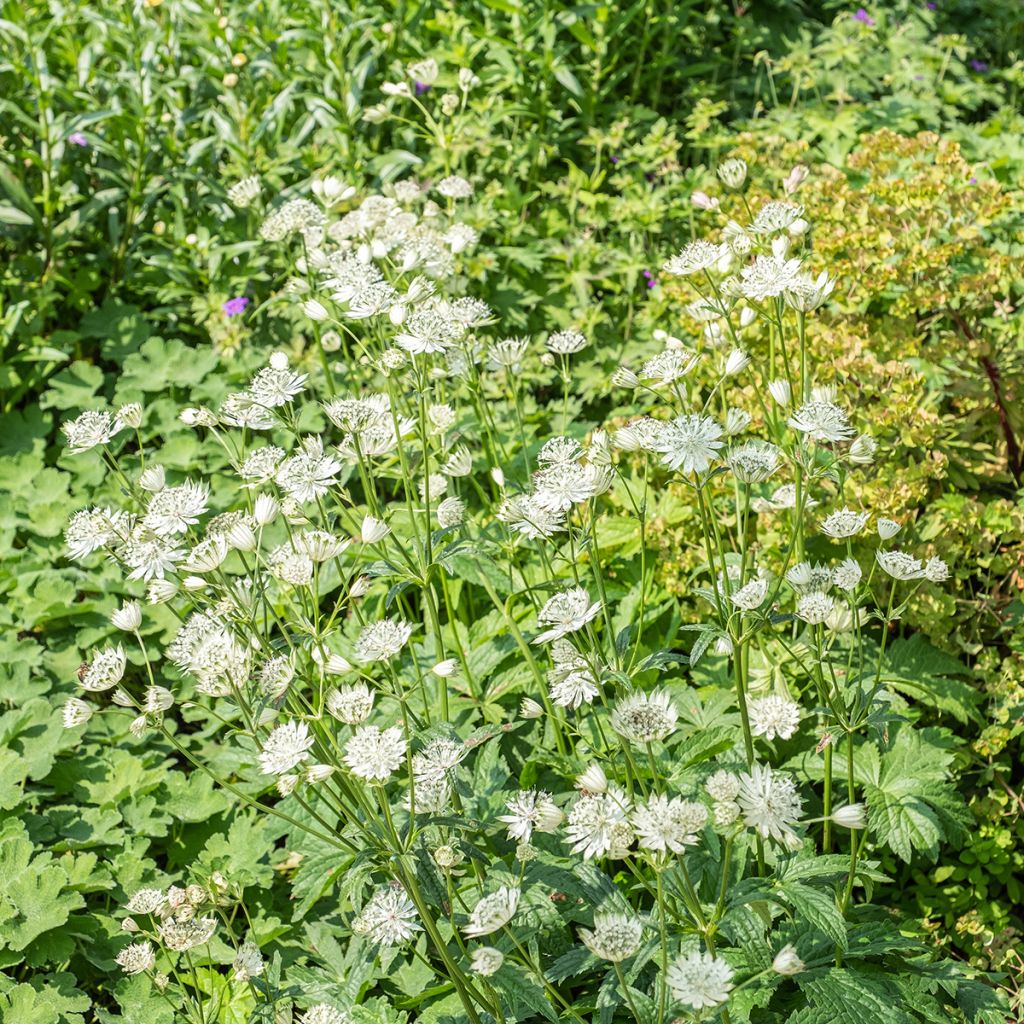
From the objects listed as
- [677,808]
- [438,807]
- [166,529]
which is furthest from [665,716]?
[166,529]

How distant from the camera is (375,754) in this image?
1.49 metres

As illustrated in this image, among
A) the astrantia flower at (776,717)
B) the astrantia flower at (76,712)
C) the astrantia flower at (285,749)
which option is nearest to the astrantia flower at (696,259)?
the astrantia flower at (776,717)

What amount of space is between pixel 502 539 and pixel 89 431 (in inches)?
→ 35.3

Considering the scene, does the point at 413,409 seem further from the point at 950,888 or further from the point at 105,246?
the point at 105,246

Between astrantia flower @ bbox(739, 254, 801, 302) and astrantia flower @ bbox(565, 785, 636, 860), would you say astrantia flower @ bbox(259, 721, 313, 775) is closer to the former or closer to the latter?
astrantia flower @ bbox(565, 785, 636, 860)

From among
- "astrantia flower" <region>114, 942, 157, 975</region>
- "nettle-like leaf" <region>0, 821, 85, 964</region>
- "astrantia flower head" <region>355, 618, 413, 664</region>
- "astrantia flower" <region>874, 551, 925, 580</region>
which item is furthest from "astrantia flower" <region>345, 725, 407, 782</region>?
"nettle-like leaf" <region>0, 821, 85, 964</region>

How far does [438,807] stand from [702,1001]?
503 mm

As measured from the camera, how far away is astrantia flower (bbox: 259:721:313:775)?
4.94ft

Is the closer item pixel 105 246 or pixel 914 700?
pixel 914 700

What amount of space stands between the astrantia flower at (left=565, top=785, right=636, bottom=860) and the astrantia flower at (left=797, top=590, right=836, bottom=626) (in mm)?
394

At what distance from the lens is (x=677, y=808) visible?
1.39m

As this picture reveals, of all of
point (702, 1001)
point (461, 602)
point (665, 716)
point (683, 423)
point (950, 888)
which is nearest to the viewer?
point (702, 1001)

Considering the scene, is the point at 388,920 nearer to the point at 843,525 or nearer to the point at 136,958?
the point at 136,958

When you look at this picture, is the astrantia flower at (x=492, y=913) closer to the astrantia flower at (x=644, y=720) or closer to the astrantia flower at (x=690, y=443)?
the astrantia flower at (x=644, y=720)
